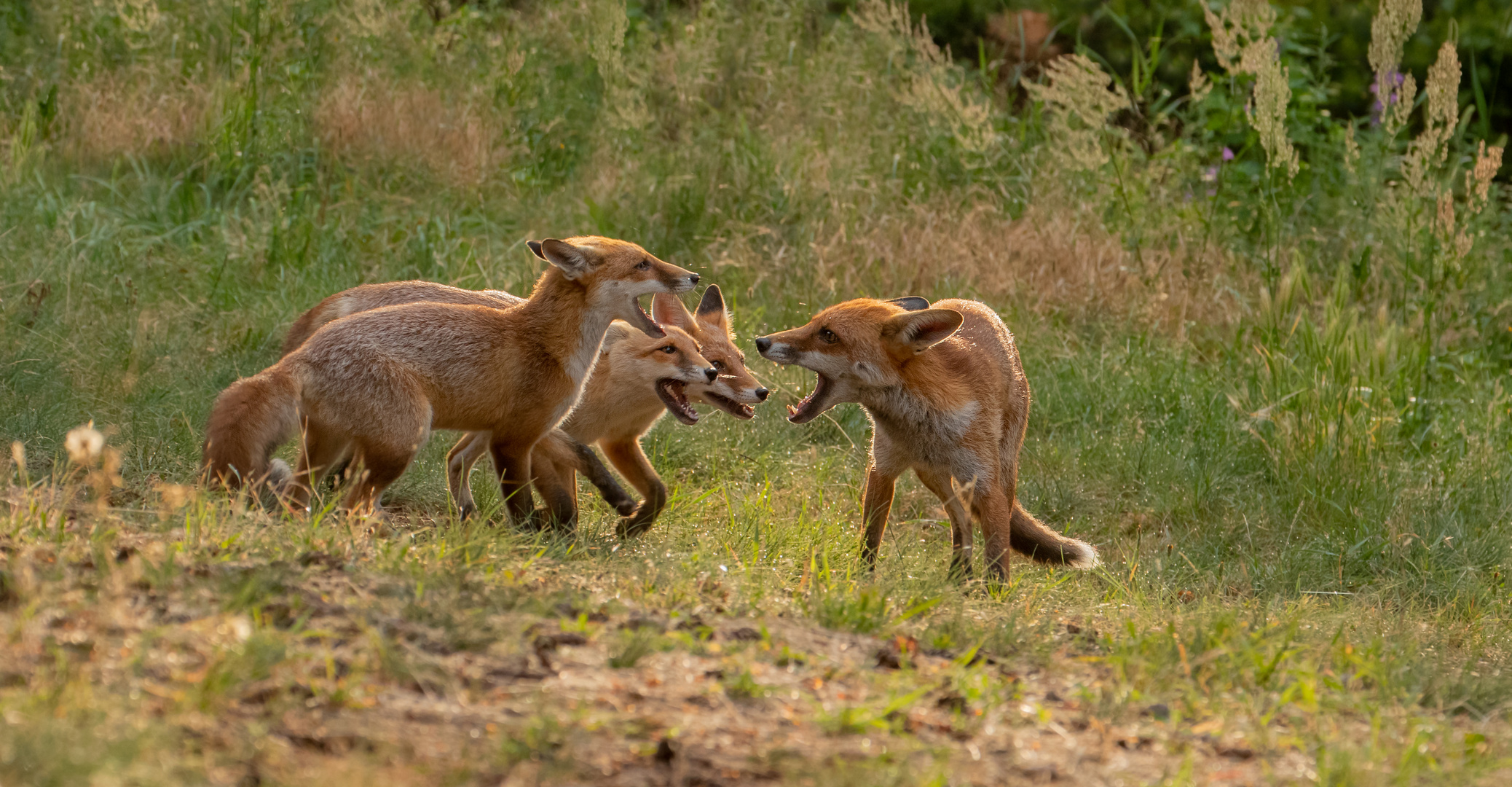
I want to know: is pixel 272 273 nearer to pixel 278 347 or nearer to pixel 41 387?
pixel 278 347

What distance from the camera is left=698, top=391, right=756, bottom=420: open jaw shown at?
20.2 feet

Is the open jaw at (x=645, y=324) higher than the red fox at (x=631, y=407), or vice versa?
the open jaw at (x=645, y=324)

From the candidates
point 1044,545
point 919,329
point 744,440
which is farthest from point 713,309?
point 1044,545

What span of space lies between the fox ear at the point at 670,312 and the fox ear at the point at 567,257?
0.90 meters

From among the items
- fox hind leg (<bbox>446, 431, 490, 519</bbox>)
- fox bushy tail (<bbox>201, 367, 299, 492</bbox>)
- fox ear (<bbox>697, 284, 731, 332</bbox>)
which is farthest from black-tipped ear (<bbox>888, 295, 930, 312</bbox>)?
fox bushy tail (<bbox>201, 367, 299, 492</bbox>)

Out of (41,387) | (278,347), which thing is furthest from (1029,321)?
(41,387)

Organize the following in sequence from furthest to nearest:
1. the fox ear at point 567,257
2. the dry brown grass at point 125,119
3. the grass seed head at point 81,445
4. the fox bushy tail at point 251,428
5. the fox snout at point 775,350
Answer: the dry brown grass at point 125,119, the fox ear at point 567,257, the fox snout at point 775,350, the fox bushy tail at point 251,428, the grass seed head at point 81,445

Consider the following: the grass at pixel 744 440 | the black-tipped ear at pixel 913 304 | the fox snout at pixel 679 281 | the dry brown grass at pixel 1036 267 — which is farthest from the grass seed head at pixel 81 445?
the dry brown grass at pixel 1036 267

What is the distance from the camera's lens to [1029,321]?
28.2ft

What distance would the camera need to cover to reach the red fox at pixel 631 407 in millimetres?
5949

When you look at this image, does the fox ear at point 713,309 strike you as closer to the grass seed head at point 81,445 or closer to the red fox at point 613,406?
the red fox at point 613,406

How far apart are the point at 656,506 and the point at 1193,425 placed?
3394 millimetres

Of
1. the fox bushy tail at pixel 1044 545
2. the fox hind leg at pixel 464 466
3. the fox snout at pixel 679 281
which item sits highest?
the fox snout at pixel 679 281

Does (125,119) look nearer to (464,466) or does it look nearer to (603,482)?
(464,466)
